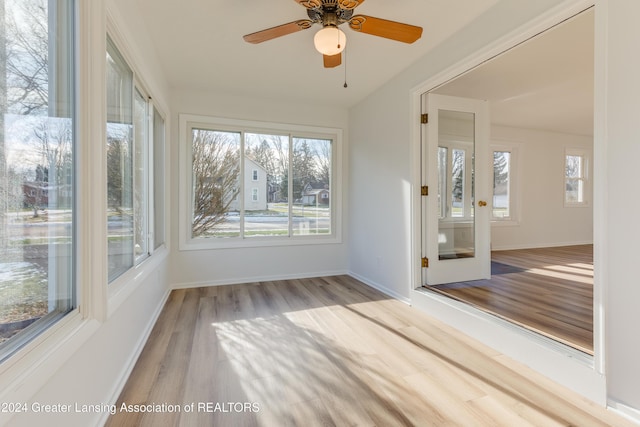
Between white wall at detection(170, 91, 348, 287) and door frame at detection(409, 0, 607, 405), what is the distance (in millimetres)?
1570

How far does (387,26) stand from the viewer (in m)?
1.83

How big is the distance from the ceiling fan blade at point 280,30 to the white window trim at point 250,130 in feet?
6.92

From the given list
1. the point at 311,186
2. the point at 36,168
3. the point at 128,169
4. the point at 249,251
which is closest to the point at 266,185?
the point at 311,186

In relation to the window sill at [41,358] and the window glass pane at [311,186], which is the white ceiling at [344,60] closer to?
the window glass pane at [311,186]

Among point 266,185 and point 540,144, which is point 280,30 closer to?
point 266,185

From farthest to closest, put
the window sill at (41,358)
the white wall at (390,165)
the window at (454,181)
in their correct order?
1. the window at (454,181)
2. the white wall at (390,165)
3. the window sill at (41,358)

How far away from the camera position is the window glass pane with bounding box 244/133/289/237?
4102 millimetres

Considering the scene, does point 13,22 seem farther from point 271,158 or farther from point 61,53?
point 271,158

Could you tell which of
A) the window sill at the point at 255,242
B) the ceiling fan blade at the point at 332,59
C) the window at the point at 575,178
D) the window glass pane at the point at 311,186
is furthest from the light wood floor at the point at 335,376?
the window at the point at 575,178

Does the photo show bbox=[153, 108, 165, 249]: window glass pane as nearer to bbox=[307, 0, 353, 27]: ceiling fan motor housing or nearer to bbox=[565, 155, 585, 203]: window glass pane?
bbox=[307, 0, 353, 27]: ceiling fan motor housing

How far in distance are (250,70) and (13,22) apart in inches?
96.1

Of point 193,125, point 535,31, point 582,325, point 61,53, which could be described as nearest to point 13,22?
point 61,53

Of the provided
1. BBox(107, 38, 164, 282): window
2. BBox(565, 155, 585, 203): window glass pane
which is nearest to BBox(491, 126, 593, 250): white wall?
BBox(565, 155, 585, 203): window glass pane

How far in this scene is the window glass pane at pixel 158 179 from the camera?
10.3 feet
